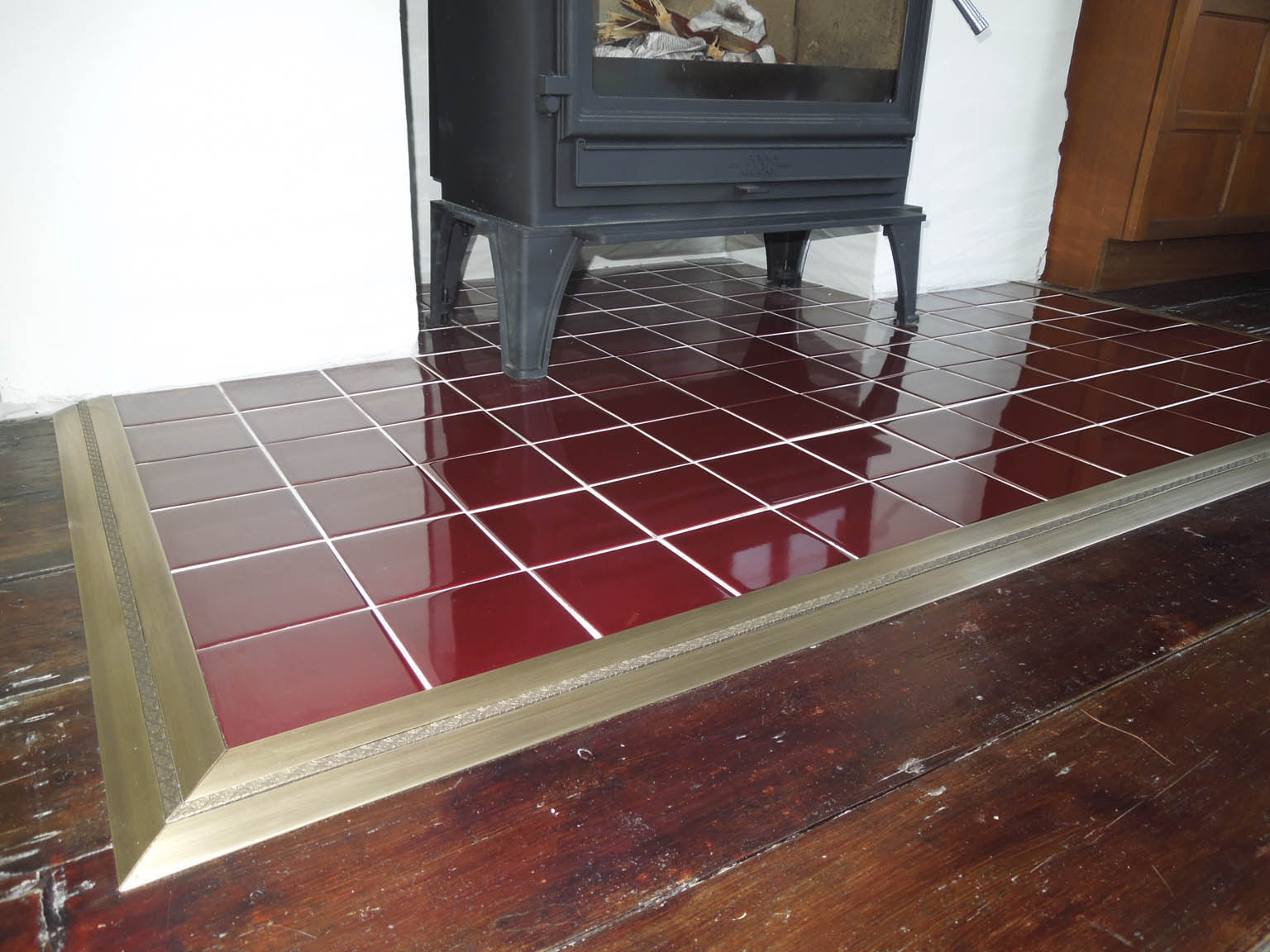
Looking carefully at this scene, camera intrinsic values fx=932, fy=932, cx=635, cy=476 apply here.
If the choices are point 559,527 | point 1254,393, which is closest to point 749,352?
point 559,527

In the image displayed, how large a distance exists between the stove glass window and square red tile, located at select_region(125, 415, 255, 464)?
937 mm

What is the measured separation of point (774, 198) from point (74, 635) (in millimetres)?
1593

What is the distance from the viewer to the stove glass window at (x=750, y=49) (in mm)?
1874

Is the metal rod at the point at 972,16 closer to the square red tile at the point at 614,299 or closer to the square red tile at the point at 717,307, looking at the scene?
the square red tile at the point at 717,307

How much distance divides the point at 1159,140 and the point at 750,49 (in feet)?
4.48

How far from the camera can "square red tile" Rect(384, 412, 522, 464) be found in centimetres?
160

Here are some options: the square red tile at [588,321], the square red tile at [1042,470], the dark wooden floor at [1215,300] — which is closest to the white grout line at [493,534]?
the square red tile at [588,321]

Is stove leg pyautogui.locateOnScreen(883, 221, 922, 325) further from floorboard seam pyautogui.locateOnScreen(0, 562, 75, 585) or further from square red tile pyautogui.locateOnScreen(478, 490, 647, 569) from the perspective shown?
floorboard seam pyautogui.locateOnScreen(0, 562, 75, 585)

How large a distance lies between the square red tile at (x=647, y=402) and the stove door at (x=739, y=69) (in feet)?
1.62

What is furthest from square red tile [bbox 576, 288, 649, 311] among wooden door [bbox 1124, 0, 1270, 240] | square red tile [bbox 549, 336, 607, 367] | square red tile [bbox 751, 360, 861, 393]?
wooden door [bbox 1124, 0, 1270, 240]

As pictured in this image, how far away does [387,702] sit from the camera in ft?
3.15

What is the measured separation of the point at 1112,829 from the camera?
822 millimetres

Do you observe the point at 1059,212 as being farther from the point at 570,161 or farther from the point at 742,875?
the point at 742,875

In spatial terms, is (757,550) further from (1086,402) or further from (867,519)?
(1086,402)
